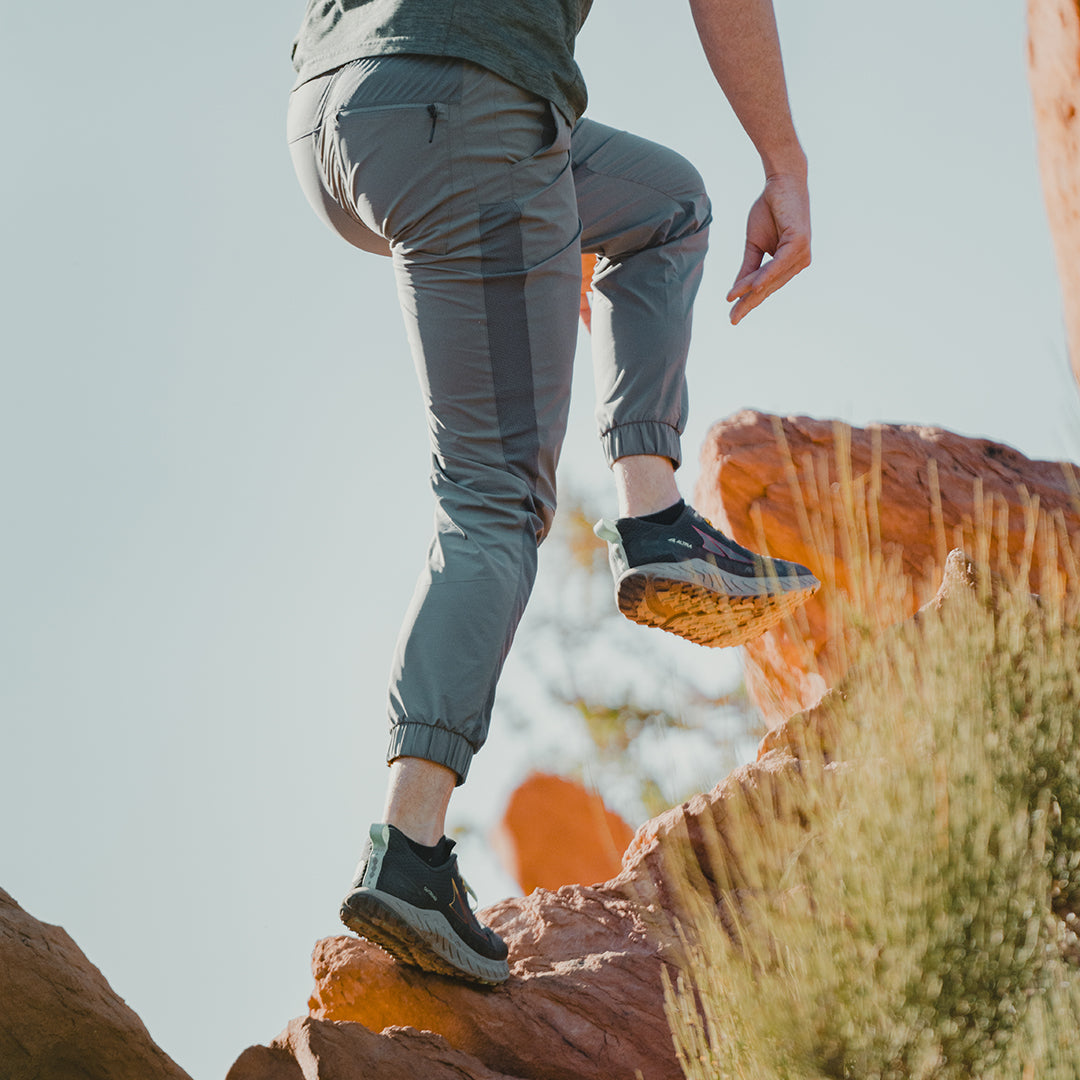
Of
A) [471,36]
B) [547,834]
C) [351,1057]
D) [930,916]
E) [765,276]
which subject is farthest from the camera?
[547,834]

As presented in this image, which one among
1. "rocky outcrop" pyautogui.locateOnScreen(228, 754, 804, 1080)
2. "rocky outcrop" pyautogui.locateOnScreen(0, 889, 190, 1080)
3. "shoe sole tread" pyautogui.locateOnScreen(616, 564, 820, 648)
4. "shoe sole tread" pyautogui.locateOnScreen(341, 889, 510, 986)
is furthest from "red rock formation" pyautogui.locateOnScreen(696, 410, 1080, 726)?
"rocky outcrop" pyautogui.locateOnScreen(0, 889, 190, 1080)

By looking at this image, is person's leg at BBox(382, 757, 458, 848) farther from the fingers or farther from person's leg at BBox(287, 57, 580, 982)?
the fingers

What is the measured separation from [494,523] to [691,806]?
0.94m

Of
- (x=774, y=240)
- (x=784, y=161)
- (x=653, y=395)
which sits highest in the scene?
(x=784, y=161)

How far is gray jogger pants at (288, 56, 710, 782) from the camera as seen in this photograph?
1.68 m

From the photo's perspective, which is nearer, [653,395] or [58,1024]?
[58,1024]

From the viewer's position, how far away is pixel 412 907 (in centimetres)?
166

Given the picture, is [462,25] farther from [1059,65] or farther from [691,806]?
[691,806]

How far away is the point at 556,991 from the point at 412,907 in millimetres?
386

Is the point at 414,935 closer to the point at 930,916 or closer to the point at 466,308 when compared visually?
the point at 930,916

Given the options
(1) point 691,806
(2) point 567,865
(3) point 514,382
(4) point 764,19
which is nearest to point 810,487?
(1) point 691,806

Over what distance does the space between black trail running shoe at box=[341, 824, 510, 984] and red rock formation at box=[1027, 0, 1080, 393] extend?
1.20m

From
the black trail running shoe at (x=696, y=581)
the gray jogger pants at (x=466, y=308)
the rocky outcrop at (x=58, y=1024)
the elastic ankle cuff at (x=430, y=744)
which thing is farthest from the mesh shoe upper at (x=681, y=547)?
the rocky outcrop at (x=58, y=1024)

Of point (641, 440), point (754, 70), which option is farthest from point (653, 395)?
point (754, 70)
